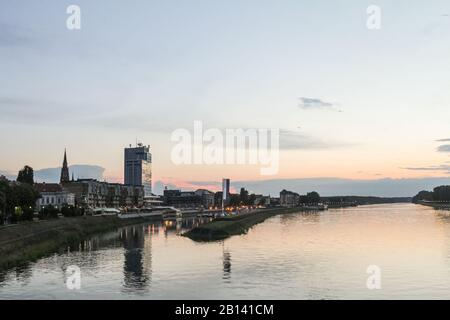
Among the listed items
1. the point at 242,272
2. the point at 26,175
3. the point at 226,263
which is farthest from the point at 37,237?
the point at 26,175

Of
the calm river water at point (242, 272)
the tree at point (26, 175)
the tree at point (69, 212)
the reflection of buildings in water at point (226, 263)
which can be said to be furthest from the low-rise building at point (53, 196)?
the reflection of buildings in water at point (226, 263)

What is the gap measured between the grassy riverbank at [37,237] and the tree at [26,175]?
1850 inches

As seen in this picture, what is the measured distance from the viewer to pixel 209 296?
34062mm

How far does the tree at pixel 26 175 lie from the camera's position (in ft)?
454

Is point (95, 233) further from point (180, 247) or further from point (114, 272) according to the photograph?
point (114, 272)

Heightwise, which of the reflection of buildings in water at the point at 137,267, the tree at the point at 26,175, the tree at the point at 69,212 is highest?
the tree at the point at 26,175

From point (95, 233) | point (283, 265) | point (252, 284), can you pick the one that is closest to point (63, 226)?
point (95, 233)

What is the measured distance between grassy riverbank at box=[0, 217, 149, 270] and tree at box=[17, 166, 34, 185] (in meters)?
47.0

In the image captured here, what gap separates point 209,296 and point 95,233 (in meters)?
65.4

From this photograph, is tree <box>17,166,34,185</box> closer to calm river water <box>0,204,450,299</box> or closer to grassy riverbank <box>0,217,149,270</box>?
grassy riverbank <box>0,217,149,270</box>

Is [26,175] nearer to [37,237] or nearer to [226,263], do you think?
[37,237]

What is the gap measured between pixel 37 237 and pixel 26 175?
268 ft

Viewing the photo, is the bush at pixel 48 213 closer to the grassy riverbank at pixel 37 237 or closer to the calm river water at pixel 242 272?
the grassy riverbank at pixel 37 237

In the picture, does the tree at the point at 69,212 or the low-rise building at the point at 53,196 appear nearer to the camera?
the tree at the point at 69,212
